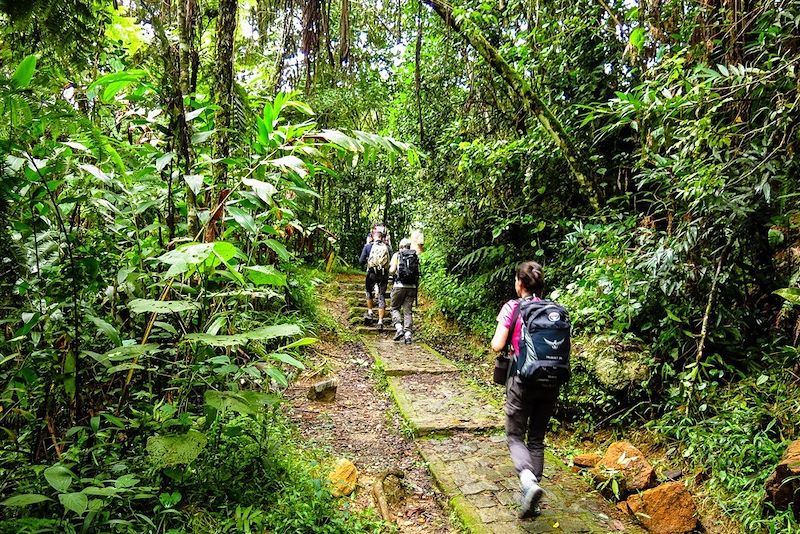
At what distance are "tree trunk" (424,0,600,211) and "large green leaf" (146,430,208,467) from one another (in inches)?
191

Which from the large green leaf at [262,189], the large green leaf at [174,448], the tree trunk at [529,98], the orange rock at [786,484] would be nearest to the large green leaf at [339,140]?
the large green leaf at [262,189]

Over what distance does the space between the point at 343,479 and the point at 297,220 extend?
2241 millimetres

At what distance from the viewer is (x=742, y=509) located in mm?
2818

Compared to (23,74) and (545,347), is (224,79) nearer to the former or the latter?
(23,74)

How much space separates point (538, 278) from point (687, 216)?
1701mm

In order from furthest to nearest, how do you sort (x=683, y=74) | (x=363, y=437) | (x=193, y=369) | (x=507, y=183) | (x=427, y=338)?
(x=427, y=338) < (x=507, y=183) < (x=363, y=437) < (x=683, y=74) < (x=193, y=369)

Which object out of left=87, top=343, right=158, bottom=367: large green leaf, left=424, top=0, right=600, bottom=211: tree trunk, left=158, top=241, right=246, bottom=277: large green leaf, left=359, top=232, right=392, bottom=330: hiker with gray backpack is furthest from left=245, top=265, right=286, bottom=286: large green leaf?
left=359, top=232, right=392, bottom=330: hiker with gray backpack

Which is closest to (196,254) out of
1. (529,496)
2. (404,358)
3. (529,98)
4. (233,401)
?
(233,401)

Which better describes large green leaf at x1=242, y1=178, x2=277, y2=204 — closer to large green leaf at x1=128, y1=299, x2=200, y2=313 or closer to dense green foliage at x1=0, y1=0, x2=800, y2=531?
dense green foliage at x1=0, y1=0, x2=800, y2=531

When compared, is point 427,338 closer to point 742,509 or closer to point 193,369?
point 742,509

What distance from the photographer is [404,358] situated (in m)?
6.91

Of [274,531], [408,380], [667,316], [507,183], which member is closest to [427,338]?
[408,380]

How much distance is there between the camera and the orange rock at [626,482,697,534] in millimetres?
2838

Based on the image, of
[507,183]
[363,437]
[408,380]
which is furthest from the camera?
[507,183]
